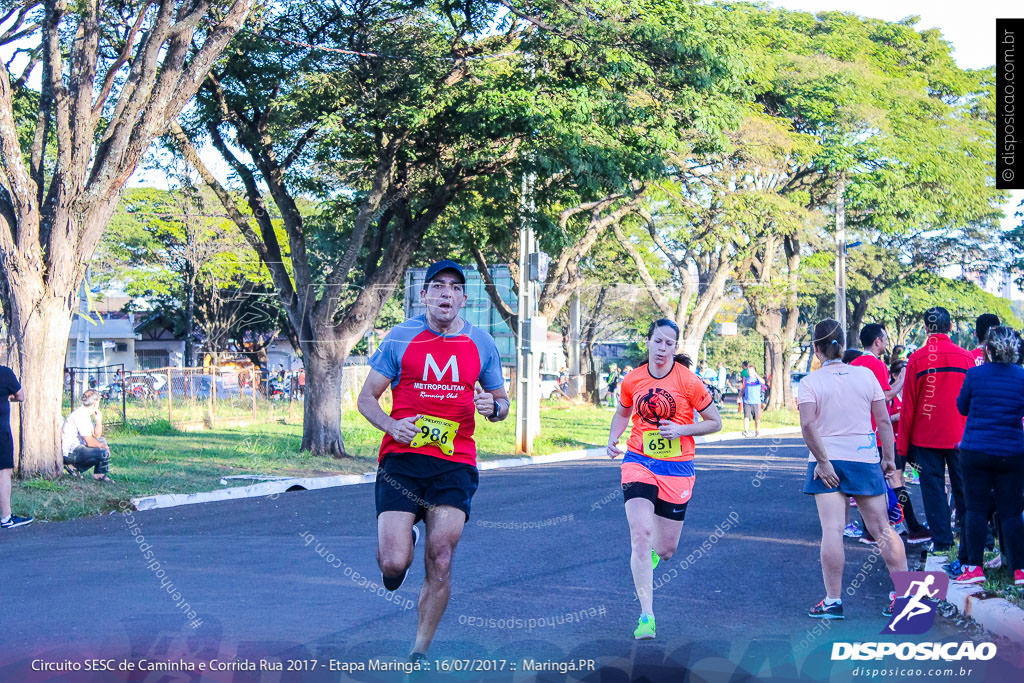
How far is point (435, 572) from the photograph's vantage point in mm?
5180

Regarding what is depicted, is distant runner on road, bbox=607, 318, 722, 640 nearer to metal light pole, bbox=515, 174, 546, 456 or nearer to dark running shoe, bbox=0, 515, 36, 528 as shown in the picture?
dark running shoe, bbox=0, 515, 36, 528

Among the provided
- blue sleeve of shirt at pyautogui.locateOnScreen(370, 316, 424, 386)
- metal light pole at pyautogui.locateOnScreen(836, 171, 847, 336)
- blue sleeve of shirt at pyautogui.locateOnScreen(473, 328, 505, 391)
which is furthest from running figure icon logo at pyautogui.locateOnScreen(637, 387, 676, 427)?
metal light pole at pyautogui.locateOnScreen(836, 171, 847, 336)

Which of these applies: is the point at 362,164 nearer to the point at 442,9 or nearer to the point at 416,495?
the point at 442,9

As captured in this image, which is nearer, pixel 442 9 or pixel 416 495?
pixel 416 495

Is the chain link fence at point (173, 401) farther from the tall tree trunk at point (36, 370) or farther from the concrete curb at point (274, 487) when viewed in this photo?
the tall tree trunk at point (36, 370)

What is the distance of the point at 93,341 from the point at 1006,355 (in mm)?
72364

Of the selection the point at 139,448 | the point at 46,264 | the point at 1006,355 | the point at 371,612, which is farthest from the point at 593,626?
the point at 139,448

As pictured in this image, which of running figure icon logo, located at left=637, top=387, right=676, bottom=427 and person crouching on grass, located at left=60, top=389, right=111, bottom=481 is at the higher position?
running figure icon logo, located at left=637, top=387, right=676, bottom=427

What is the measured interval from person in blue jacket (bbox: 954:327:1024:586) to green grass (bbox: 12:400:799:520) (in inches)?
360

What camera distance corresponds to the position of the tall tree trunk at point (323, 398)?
1861cm

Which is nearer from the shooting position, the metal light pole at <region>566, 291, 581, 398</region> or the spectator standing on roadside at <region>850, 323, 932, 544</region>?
the spectator standing on roadside at <region>850, 323, 932, 544</region>

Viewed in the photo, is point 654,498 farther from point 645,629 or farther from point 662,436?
point 645,629

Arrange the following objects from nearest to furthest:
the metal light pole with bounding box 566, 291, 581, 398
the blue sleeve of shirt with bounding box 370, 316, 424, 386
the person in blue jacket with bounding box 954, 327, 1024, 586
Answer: the blue sleeve of shirt with bounding box 370, 316, 424, 386 → the person in blue jacket with bounding box 954, 327, 1024, 586 → the metal light pole with bounding box 566, 291, 581, 398

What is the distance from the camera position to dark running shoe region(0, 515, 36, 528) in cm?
1067
